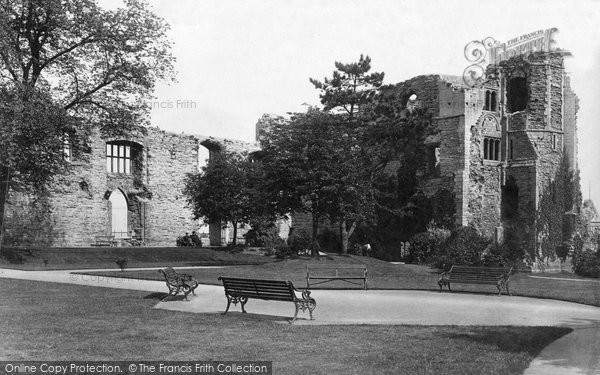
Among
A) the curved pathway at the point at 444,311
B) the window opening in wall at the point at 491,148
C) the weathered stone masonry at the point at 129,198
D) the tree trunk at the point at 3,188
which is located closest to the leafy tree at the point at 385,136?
the window opening in wall at the point at 491,148

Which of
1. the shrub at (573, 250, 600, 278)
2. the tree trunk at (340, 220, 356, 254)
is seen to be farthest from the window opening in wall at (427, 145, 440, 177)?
the shrub at (573, 250, 600, 278)

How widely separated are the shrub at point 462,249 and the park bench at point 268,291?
1842 centimetres

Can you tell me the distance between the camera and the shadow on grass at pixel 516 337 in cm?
962

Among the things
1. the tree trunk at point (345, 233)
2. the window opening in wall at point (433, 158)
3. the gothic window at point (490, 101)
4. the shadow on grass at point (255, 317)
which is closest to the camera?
the shadow on grass at point (255, 317)

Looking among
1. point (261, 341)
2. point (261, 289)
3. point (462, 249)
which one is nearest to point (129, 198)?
point (462, 249)

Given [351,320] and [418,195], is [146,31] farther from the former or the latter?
[351,320]

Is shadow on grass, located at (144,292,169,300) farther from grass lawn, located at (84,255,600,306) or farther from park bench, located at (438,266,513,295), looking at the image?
park bench, located at (438,266,513,295)

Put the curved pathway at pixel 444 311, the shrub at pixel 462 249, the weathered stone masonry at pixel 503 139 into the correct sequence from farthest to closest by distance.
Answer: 1. the weathered stone masonry at pixel 503 139
2. the shrub at pixel 462 249
3. the curved pathway at pixel 444 311

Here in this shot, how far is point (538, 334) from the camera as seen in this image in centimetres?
1068

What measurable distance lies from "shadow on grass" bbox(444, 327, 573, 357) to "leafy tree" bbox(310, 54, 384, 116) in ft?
88.6

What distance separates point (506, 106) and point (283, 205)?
51.3 ft

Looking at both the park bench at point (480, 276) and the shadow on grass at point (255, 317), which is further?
the park bench at point (480, 276)

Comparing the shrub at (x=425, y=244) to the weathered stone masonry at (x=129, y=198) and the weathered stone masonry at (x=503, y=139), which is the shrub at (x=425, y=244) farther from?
the weathered stone masonry at (x=129, y=198)

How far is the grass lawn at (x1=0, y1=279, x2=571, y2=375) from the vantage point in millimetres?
8552
